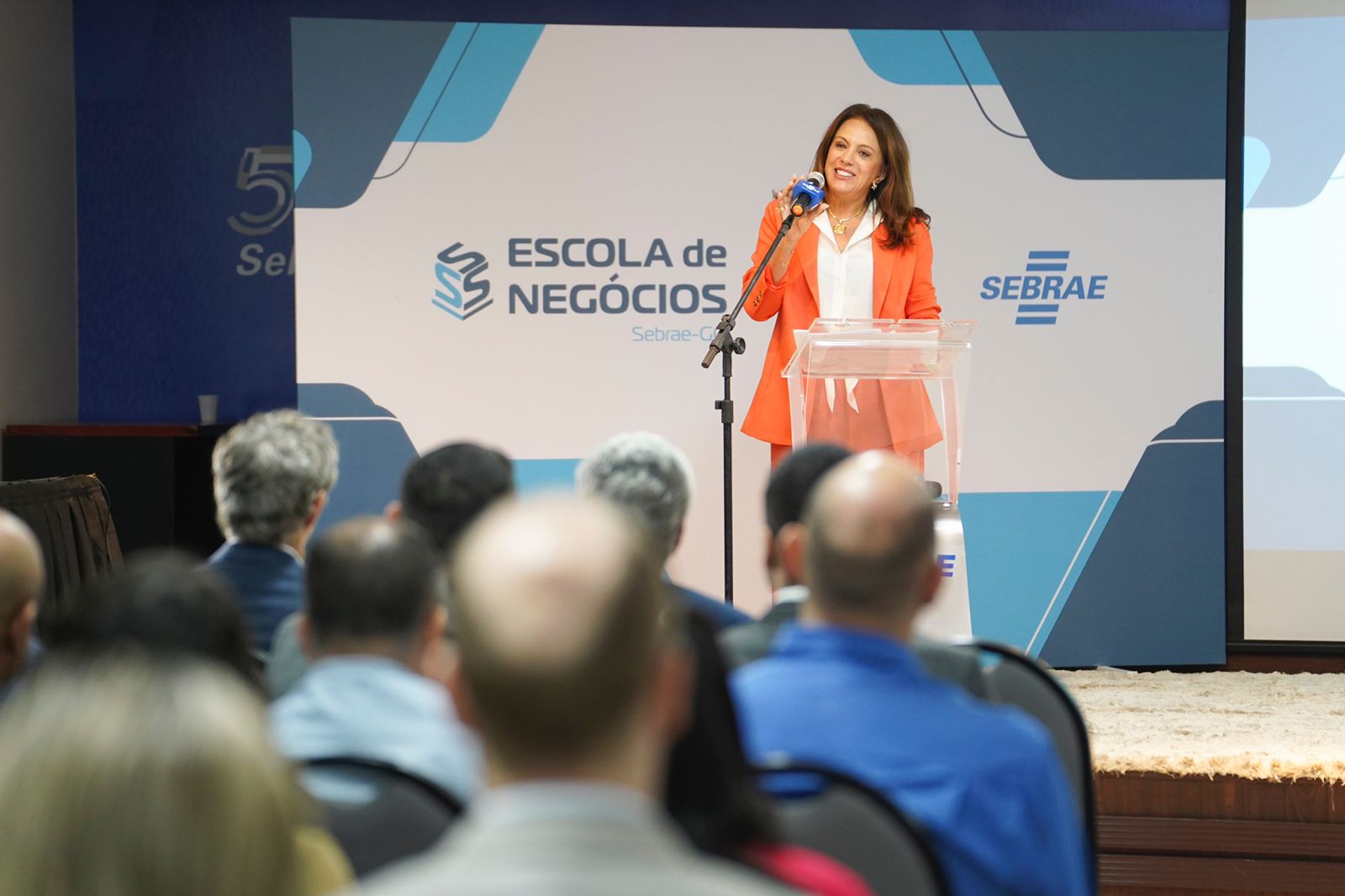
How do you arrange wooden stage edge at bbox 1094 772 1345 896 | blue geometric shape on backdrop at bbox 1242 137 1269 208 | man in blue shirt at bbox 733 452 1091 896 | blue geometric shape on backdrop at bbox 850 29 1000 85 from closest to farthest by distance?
man in blue shirt at bbox 733 452 1091 896
wooden stage edge at bbox 1094 772 1345 896
blue geometric shape on backdrop at bbox 850 29 1000 85
blue geometric shape on backdrop at bbox 1242 137 1269 208

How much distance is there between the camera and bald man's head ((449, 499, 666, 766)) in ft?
2.76

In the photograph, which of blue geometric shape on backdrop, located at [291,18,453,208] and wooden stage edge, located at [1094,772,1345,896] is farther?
blue geometric shape on backdrop, located at [291,18,453,208]

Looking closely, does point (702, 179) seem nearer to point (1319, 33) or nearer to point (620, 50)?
point (620, 50)

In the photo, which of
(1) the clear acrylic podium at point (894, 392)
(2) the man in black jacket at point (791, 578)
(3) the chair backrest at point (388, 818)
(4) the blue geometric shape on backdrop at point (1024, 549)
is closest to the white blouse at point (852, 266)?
(1) the clear acrylic podium at point (894, 392)

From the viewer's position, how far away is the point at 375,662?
171cm

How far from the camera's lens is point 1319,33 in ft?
19.3

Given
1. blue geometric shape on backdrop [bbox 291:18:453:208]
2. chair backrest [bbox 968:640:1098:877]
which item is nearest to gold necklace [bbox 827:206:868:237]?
blue geometric shape on backdrop [bbox 291:18:453:208]

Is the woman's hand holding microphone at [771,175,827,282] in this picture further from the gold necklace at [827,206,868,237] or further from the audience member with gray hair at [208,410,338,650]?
the audience member with gray hair at [208,410,338,650]

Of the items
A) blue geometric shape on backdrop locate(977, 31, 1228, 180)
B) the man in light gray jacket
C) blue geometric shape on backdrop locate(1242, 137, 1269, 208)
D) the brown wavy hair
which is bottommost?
the man in light gray jacket

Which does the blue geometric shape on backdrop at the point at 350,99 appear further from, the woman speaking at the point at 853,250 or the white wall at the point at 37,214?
the woman speaking at the point at 853,250

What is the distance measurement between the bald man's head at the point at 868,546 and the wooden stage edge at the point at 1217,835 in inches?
89.2

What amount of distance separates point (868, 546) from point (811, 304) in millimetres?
3056

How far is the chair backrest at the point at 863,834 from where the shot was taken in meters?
1.37

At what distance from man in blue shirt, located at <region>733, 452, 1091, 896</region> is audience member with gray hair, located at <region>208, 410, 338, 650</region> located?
4.07ft
